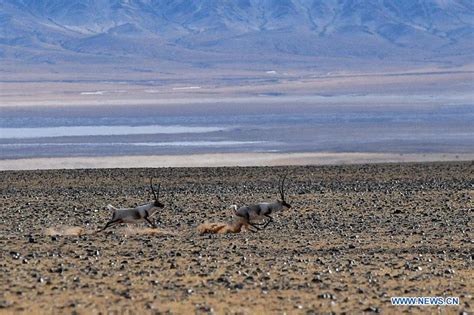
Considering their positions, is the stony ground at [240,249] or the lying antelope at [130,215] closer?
the stony ground at [240,249]

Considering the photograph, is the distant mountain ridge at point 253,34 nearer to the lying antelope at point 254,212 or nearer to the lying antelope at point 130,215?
the lying antelope at point 254,212

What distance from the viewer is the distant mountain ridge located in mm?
148875

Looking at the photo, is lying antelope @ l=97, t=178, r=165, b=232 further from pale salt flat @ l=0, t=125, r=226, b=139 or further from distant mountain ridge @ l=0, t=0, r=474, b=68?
distant mountain ridge @ l=0, t=0, r=474, b=68

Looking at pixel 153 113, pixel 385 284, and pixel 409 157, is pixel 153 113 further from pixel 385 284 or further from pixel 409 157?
pixel 385 284

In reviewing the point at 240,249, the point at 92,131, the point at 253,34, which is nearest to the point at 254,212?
the point at 240,249

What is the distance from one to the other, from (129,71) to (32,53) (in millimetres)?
33158

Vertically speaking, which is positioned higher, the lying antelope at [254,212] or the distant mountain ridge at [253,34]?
the distant mountain ridge at [253,34]

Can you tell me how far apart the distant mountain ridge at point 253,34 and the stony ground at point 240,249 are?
4402 inches

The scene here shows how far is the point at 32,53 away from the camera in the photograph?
15138cm

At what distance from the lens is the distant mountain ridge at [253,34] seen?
148875 mm

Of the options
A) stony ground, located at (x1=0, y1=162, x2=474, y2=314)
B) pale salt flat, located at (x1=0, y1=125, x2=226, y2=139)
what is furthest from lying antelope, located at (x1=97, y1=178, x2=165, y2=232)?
pale salt flat, located at (x1=0, y1=125, x2=226, y2=139)

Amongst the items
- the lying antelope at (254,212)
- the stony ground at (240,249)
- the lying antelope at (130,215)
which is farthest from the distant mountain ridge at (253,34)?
the lying antelope at (130,215)

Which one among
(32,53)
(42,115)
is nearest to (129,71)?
(32,53)

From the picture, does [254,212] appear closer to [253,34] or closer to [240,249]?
[240,249]
